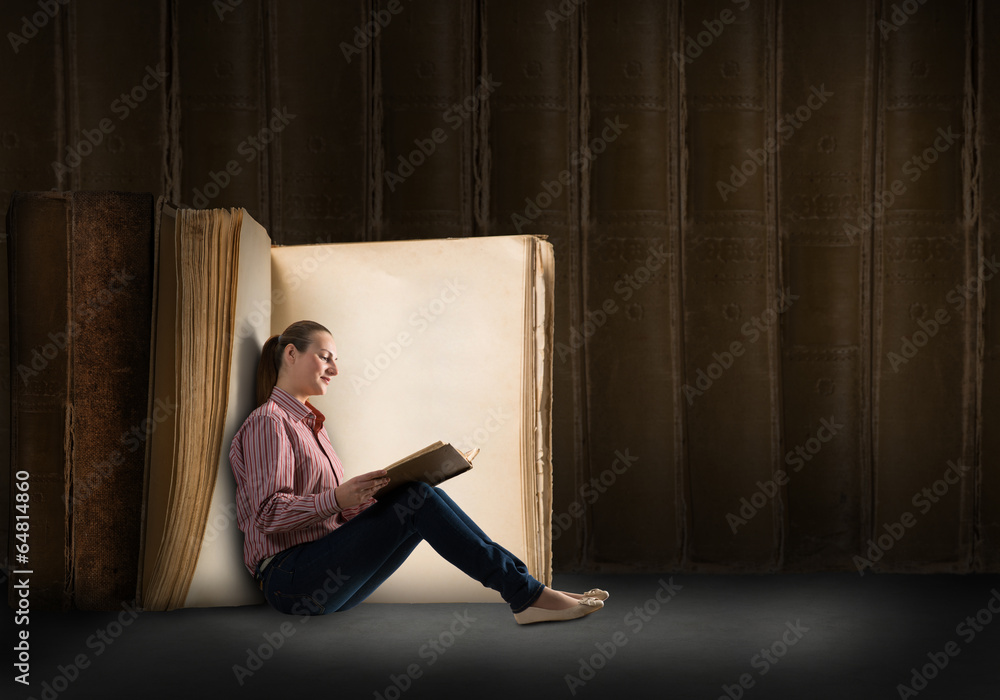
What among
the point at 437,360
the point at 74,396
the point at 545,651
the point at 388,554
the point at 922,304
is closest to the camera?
the point at 545,651

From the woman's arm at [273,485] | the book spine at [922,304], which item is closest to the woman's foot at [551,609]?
the woman's arm at [273,485]

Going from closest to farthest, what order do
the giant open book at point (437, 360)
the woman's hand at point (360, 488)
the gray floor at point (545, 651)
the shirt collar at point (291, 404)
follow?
the gray floor at point (545, 651), the woman's hand at point (360, 488), the shirt collar at point (291, 404), the giant open book at point (437, 360)

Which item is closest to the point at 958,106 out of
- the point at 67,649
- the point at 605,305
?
the point at 605,305

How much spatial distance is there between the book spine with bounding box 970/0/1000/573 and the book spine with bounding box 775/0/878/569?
314 mm

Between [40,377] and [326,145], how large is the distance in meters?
1.01

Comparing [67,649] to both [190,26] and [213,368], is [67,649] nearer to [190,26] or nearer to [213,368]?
[213,368]

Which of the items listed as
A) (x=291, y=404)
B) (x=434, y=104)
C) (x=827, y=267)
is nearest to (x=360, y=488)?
(x=291, y=404)

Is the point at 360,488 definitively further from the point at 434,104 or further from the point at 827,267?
the point at 827,267

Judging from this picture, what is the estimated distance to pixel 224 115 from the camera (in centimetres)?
245

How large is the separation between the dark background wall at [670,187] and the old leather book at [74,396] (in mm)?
588

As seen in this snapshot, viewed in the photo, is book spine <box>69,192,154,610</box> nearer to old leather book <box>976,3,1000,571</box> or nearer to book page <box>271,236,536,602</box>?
book page <box>271,236,536,602</box>

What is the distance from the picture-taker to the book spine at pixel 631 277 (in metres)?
2.42

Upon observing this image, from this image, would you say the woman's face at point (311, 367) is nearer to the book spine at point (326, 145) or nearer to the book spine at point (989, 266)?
the book spine at point (326, 145)

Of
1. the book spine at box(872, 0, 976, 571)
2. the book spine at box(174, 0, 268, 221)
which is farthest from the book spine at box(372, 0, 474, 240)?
the book spine at box(872, 0, 976, 571)
